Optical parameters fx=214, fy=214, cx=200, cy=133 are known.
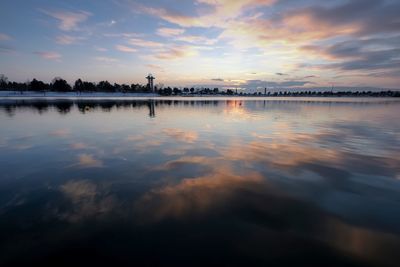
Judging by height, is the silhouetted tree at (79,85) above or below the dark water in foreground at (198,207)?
above

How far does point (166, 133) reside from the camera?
16.7 m

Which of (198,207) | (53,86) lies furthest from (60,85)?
(198,207)

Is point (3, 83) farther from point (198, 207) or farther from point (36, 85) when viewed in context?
point (198, 207)

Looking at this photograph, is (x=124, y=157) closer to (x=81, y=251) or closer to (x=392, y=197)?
(x=81, y=251)

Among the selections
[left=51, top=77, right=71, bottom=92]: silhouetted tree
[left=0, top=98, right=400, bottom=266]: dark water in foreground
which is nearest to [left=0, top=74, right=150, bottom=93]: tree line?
[left=51, top=77, right=71, bottom=92]: silhouetted tree

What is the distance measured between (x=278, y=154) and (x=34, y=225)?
10207 millimetres

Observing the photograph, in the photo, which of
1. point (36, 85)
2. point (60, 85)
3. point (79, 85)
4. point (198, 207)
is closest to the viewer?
point (198, 207)

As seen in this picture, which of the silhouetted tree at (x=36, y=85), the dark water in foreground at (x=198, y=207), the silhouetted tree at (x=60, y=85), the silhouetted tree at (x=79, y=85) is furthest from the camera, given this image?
the silhouetted tree at (x=79, y=85)

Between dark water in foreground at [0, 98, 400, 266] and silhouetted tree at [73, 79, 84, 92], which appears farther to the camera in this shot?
silhouetted tree at [73, 79, 84, 92]

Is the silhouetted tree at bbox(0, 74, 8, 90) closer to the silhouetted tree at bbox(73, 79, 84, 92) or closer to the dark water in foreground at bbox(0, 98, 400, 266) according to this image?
the silhouetted tree at bbox(73, 79, 84, 92)

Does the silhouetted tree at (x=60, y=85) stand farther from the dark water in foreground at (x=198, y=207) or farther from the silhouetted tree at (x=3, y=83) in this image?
the dark water in foreground at (x=198, y=207)

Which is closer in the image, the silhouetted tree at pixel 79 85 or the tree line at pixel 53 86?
A: the tree line at pixel 53 86

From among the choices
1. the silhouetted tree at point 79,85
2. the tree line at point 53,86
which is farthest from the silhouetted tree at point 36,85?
the silhouetted tree at point 79,85

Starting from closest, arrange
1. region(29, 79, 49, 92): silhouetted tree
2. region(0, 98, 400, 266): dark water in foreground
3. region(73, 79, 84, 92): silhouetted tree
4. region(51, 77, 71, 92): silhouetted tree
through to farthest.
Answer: region(0, 98, 400, 266): dark water in foreground, region(29, 79, 49, 92): silhouetted tree, region(51, 77, 71, 92): silhouetted tree, region(73, 79, 84, 92): silhouetted tree
